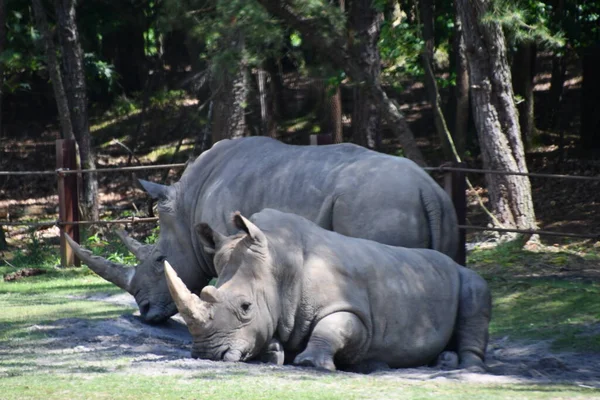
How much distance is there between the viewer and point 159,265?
9.70 metres

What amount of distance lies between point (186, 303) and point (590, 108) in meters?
17.8

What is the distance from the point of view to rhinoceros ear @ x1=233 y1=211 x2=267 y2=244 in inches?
282

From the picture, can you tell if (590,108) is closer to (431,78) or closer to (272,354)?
(431,78)

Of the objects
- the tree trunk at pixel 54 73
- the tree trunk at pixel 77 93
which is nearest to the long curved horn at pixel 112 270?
the tree trunk at pixel 77 93

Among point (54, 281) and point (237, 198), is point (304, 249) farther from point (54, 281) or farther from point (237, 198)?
point (54, 281)

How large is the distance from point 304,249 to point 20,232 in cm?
1605

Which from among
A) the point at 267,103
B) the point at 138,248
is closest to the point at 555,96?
the point at 267,103

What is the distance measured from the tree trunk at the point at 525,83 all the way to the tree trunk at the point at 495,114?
26.3 feet

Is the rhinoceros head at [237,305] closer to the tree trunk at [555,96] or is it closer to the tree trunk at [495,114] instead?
the tree trunk at [495,114]

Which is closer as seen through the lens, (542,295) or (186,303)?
(186,303)

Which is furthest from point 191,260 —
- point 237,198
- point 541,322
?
point 541,322

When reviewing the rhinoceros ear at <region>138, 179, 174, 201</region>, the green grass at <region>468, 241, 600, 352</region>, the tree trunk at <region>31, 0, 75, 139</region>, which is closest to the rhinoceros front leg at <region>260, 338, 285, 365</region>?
the green grass at <region>468, 241, 600, 352</region>

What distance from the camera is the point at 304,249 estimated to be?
747 cm

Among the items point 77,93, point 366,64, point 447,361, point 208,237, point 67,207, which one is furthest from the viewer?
point 77,93
